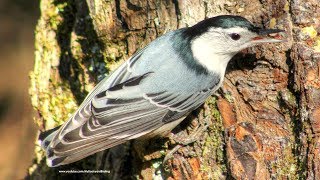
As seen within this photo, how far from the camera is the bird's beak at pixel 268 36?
118 inches

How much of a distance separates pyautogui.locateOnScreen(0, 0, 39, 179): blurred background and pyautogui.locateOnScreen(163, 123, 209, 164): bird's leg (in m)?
1.54

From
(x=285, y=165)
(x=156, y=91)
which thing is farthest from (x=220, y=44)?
(x=285, y=165)

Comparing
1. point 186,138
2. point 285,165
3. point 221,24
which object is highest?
point 221,24

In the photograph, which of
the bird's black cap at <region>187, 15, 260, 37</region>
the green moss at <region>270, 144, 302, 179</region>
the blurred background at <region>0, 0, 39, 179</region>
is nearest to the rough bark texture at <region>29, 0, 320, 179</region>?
the green moss at <region>270, 144, 302, 179</region>

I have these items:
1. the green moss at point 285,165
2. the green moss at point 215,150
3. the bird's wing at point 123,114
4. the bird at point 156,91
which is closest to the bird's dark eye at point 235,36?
the bird at point 156,91

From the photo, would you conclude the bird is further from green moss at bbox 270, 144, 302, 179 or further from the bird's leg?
green moss at bbox 270, 144, 302, 179

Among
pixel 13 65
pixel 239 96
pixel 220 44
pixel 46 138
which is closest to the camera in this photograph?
pixel 239 96

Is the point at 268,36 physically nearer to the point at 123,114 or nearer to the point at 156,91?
the point at 156,91

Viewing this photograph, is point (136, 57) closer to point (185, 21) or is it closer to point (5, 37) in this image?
point (185, 21)

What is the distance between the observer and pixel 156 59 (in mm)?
3217

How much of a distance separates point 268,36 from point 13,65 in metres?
3.15

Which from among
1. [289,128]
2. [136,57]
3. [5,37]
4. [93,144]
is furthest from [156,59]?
[5,37]

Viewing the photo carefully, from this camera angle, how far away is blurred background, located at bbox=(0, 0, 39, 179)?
16.4 ft

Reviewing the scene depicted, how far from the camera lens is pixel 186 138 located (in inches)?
126
